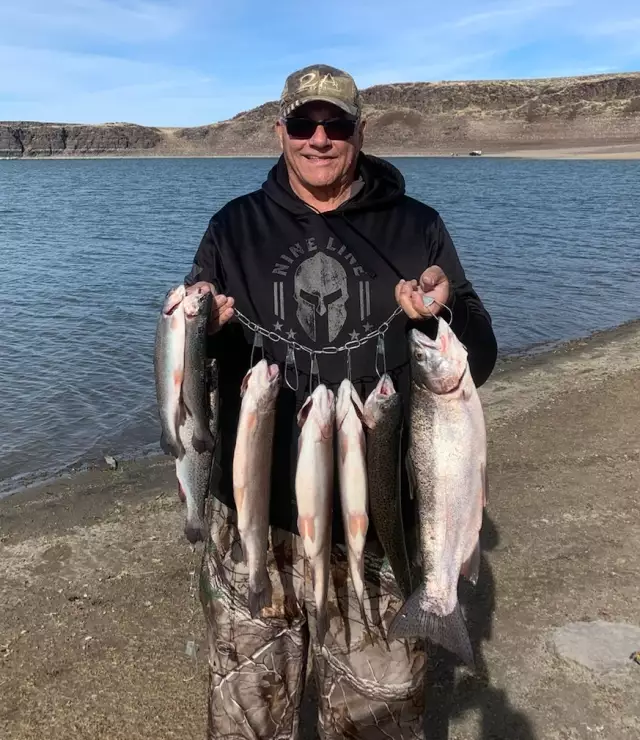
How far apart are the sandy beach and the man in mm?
925

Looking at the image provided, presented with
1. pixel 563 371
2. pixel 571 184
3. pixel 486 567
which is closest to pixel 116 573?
pixel 486 567

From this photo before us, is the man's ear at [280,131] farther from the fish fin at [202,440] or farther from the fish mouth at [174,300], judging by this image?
the fish fin at [202,440]

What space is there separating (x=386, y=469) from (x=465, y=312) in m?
0.76

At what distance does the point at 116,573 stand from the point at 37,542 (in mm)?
958

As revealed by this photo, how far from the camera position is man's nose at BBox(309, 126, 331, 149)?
9.53 feet

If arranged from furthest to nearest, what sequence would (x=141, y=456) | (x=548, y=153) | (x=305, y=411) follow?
(x=548, y=153) → (x=141, y=456) → (x=305, y=411)

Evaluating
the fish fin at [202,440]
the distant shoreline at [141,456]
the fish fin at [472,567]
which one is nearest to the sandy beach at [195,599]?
the distant shoreline at [141,456]

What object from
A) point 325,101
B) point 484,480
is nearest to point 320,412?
point 484,480

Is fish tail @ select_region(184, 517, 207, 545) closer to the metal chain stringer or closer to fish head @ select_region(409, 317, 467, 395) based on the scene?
the metal chain stringer

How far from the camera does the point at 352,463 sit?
2.78 meters

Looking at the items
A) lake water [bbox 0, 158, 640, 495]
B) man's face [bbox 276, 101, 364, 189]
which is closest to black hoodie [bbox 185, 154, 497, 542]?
man's face [bbox 276, 101, 364, 189]

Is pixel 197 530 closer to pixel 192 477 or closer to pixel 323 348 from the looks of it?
pixel 192 477

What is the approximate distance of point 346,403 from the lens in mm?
2762

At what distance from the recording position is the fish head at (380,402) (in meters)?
2.72
